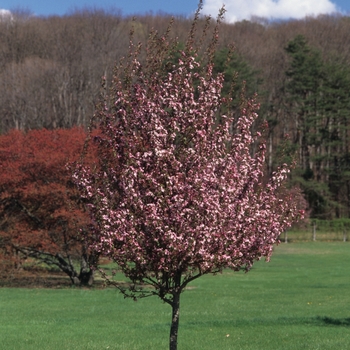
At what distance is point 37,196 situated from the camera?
94.5 ft

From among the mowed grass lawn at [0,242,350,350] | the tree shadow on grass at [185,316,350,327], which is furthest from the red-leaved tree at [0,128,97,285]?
the tree shadow on grass at [185,316,350,327]

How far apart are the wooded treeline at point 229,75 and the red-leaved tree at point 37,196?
33845mm

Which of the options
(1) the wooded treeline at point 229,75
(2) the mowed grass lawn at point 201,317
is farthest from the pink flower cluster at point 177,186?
(1) the wooded treeline at point 229,75

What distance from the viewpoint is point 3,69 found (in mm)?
77875

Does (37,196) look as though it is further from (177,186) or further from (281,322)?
(177,186)

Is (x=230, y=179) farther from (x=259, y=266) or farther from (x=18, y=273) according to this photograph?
(x=259, y=266)

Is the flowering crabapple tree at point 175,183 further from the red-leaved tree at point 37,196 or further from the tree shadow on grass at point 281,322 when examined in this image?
the red-leaved tree at point 37,196

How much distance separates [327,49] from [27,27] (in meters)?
41.3

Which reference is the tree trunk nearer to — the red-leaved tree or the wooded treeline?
the red-leaved tree

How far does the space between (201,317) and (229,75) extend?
45652 millimetres

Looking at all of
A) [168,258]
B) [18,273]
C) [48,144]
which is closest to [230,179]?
[168,258]

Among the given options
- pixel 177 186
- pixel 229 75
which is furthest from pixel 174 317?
pixel 229 75

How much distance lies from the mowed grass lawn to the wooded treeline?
106 feet

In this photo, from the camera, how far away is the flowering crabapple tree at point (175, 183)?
301 inches
